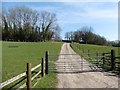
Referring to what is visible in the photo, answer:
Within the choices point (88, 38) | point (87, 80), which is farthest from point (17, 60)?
point (88, 38)

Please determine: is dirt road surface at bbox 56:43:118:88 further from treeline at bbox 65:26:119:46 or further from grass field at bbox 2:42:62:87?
treeline at bbox 65:26:119:46

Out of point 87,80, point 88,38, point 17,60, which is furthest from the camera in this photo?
point 88,38

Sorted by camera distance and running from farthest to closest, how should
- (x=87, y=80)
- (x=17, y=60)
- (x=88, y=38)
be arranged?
(x=88, y=38)
(x=17, y=60)
(x=87, y=80)

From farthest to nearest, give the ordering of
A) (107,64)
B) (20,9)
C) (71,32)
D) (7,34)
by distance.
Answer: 1. (71,32)
2. (20,9)
3. (7,34)
4. (107,64)

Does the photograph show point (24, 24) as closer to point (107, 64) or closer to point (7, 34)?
point (7, 34)

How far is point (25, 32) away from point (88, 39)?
31243mm

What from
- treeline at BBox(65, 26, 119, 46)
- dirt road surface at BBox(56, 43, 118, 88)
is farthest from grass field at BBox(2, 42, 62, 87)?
treeline at BBox(65, 26, 119, 46)

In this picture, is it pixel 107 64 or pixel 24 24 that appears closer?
pixel 107 64

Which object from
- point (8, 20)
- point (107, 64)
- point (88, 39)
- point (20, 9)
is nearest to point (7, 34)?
point (8, 20)

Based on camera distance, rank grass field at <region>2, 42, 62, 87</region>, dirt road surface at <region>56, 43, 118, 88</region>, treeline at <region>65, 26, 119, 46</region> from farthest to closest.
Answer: treeline at <region>65, 26, 119, 46</region>, grass field at <region>2, 42, 62, 87</region>, dirt road surface at <region>56, 43, 118, 88</region>

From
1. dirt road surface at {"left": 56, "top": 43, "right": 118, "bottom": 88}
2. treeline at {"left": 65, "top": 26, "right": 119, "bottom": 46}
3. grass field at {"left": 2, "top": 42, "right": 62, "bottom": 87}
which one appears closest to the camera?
dirt road surface at {"left": 56, "top": 43, "right": 118, "bottom": 88}

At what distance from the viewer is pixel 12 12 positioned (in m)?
125

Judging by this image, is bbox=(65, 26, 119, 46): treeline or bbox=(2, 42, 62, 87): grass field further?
bbox=(65, 26, 119, 46): treeline

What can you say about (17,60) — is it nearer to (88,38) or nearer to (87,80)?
(87,80)
